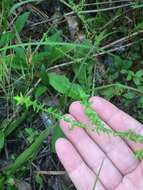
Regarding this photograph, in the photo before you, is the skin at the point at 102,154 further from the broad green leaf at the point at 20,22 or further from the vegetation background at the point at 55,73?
the broad green leaf at the point at 20,22

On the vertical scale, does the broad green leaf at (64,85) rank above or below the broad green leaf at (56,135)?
above

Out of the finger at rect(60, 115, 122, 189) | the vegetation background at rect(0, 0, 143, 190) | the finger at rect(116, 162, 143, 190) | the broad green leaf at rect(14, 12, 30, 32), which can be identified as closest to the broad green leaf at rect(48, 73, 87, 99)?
the vegetation background at rect(0, 0, 143, 190)

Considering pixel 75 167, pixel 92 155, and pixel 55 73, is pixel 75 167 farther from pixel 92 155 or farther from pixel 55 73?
pixel 55 73

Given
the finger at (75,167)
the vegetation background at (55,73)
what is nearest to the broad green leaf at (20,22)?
the vegetation background at (55,73)

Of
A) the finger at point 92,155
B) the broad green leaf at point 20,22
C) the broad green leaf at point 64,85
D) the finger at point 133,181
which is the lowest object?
the finger at point 133,181

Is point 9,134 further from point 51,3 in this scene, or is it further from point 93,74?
point 51,3

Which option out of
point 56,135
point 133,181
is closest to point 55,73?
point 56,135
